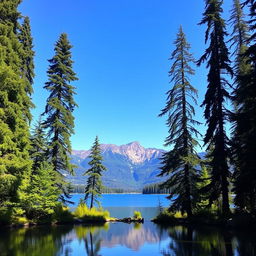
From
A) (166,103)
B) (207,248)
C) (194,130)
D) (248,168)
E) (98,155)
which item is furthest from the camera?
(98,155)

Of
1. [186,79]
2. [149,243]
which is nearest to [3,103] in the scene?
[149,243]

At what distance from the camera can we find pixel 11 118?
1889 centimetres

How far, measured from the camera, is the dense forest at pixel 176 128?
1727 cm

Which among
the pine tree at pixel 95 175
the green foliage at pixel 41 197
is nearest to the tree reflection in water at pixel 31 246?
the green foliage at pixel 41 197

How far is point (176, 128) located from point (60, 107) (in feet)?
38.9

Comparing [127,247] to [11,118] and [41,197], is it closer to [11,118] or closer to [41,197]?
[41,197]

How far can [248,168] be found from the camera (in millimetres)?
15273

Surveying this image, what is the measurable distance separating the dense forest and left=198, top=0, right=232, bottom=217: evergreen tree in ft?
0.25

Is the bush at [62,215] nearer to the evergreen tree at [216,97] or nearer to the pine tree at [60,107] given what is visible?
the pine tree at [60,107]

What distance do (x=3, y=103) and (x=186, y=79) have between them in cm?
1685

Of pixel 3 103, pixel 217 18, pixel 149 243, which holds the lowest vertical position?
pixel 149 243

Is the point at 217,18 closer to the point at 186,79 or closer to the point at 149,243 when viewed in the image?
Answer: the point at 186,79

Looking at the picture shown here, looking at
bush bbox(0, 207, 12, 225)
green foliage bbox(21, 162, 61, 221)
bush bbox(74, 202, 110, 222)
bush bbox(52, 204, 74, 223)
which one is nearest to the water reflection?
bush bbox(0, 207, 12, 225)

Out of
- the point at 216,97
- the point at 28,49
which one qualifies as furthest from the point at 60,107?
the point at 216,97
